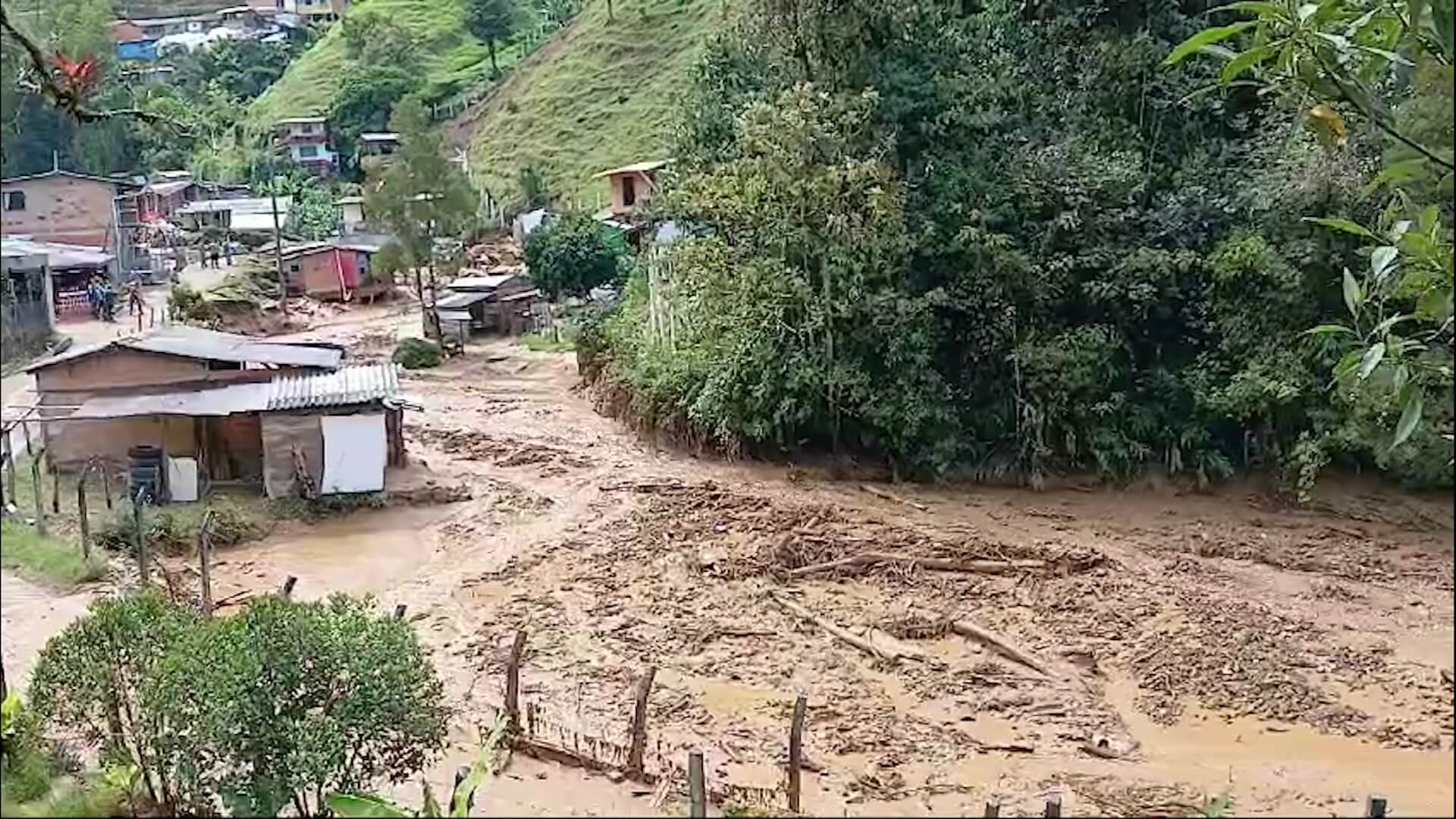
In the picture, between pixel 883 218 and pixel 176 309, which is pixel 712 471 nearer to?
pixel 883 218

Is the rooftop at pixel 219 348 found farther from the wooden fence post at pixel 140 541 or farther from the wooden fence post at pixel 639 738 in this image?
the wooden fence post at pixel 639 738

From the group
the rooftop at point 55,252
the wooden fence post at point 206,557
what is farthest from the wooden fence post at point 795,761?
the rooftop at point 55,252

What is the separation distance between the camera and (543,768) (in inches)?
203

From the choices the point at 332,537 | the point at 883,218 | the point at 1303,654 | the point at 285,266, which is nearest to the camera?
the point at 1303,654

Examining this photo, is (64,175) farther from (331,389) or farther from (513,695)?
(331,389)

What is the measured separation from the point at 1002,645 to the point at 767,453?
391 centimetres

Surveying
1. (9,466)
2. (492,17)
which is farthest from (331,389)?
(492,17)

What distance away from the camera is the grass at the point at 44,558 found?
3.04m

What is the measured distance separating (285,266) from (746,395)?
6.54 m

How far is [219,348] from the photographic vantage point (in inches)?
402

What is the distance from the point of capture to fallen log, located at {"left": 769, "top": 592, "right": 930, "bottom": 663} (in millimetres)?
7297

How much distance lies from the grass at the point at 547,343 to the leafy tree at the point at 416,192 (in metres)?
1.44

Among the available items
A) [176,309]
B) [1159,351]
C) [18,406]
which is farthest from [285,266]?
[18,406]

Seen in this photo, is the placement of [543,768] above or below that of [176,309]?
below
